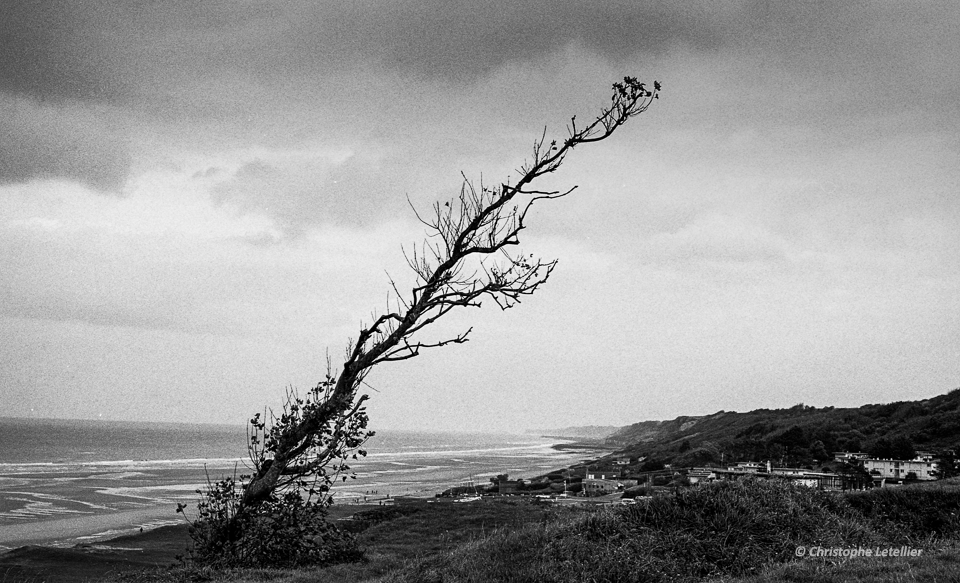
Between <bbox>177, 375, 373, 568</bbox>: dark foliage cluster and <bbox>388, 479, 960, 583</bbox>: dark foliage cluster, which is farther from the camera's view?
<bbox>177, 375, 373, 568</bbox>: dark foliage cluster

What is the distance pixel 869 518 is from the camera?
30.2 ft

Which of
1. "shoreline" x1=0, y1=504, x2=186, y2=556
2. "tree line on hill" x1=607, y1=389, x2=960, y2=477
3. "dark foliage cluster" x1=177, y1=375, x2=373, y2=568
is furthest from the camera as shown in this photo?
"tree line on hill" x1=607, y1=389, x2=960, y2=477

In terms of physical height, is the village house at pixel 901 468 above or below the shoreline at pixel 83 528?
above

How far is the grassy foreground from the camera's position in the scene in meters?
6.78

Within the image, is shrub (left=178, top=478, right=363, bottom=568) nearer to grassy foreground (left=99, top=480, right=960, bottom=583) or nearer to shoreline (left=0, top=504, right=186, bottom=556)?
grassy foreground (left=99, top=480, right=960, bottom=583)

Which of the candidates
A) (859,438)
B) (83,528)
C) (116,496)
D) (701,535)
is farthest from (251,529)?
(116,496)

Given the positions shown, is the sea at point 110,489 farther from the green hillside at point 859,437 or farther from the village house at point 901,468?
the green hillside at point 859,437

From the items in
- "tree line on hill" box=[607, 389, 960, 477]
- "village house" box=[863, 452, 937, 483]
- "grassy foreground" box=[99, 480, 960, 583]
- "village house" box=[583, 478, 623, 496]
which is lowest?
"village house" box=[583, 478, 623, 496]

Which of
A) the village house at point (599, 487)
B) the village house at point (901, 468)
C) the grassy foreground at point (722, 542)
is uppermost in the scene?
the grassy foreground at point (722, 542)

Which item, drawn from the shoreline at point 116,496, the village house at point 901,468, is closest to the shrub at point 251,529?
the village house at point 901,468

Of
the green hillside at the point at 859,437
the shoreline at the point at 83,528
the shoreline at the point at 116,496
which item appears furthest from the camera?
the green hillside at the point at 859,437

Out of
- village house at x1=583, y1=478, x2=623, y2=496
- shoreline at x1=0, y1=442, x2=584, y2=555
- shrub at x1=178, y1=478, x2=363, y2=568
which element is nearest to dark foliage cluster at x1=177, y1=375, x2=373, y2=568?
shrub at x1=178, y1=478, x2=363, y2=568

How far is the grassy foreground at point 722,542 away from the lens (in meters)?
6.78

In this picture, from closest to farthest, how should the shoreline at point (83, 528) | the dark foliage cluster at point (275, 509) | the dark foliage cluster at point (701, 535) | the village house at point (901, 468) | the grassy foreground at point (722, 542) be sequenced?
the grassy foreground at point (722, 542), the dark foliage cluster at point (701, 535), the dark foliage cluster at point (275, 509), the village house at point (901, 468), the shoreline at point (83, 528)
